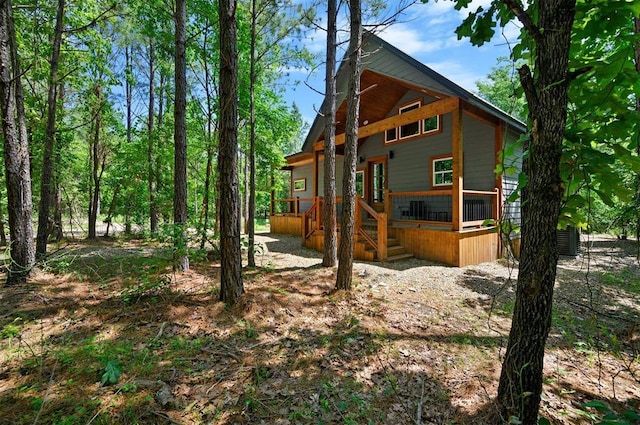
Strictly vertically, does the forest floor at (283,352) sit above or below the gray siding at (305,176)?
below

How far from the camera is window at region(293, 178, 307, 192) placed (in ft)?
50.5

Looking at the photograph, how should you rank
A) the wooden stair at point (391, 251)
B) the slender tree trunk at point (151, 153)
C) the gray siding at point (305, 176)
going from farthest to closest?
the gray siding at point (305, 176) → the slender tree trunk at point (151, 153) → the wooden stair at point (391, 251)

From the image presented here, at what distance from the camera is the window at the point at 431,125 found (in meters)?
9.31

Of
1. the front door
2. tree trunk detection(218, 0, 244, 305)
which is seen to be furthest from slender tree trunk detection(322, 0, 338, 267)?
the front door

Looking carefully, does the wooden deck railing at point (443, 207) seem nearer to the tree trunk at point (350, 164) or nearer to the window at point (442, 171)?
the window at point (442, 171)

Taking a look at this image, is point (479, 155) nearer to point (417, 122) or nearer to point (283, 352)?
point (417, 122)

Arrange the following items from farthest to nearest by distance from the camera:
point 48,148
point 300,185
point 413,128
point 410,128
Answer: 1. point 300,185
2. point 410,128
3. point 413,128
4. point 48,148

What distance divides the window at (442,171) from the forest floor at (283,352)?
477cm

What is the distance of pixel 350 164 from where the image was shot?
4.88 metres

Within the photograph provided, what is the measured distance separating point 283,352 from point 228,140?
9.14ft

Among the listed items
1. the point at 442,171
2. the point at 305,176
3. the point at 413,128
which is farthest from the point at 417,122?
the point at 305,176

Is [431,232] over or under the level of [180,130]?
under

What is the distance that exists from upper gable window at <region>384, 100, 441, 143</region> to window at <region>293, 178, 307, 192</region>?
228 inches

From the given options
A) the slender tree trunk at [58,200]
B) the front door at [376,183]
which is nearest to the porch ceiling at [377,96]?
the front door at [376,183]
